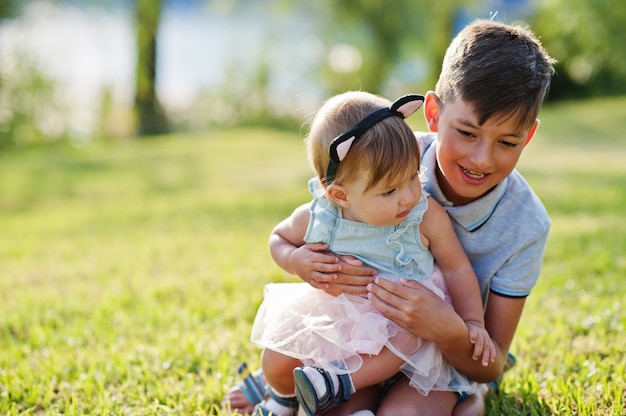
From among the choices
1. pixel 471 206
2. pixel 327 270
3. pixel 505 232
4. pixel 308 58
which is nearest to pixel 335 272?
pixel 327 270

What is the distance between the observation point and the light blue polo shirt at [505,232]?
2652mm

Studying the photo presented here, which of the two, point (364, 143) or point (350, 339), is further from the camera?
point (350, 339)

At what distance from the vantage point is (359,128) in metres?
2.29

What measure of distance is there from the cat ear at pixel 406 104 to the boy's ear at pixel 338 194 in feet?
1.06

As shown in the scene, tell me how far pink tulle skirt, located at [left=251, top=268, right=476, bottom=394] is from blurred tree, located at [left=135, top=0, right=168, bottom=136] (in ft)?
38.4

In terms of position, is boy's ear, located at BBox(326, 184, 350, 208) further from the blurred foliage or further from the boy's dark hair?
the blurred foliage

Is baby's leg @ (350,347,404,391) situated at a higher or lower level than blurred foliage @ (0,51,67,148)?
higher

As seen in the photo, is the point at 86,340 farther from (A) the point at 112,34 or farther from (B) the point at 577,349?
(A) the point at 112,34

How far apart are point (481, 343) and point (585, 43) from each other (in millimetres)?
16914

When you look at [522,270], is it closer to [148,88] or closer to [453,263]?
[453,263]

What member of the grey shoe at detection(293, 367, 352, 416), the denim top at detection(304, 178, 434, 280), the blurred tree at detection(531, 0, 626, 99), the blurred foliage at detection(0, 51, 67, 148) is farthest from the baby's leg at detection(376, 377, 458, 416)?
the blurred tree at detection(531, 0, 626, 99)

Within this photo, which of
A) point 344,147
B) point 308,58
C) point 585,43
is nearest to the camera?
point 344,147

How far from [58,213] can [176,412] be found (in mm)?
6056

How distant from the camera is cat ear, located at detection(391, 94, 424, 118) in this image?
238 cm
